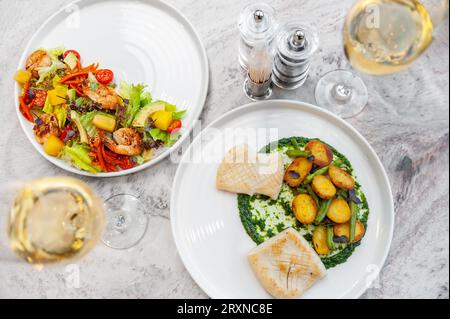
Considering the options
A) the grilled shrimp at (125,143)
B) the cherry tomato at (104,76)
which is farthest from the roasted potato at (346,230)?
the cherry tomato at (104,76)

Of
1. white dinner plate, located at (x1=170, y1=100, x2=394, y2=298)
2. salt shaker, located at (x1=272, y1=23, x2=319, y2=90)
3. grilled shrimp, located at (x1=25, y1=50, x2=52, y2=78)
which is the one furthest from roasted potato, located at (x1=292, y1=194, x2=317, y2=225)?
grilled shrimp, located at (x1=25, y1=50, x2=52, y2=78)

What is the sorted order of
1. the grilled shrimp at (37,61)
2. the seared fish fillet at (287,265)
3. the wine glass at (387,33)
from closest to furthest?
1. the wine glass at (387,33)
2. the seared fish fillet at (287,265)
3. the grilled shrimp at (37,61)

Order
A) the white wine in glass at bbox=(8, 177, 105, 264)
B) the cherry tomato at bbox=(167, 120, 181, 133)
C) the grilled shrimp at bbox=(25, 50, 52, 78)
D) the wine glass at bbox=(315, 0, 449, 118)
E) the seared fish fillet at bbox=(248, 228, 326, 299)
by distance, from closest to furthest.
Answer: the white wine in glass at bbox=(8, 177, 105, 264) < the wine glass at bbox=(315, 0, 449, 118) < the seared fish fillet at bbox=(248, 228, 326, 299) < the cherry tomato at bbox=(167, 120, 181, 133) < the grilled shrimp at bbox=(25, 50, 52, 78)

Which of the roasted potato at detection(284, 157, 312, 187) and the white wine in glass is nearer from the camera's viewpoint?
the white wine in glass

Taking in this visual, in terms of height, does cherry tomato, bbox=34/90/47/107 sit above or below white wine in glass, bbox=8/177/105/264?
above

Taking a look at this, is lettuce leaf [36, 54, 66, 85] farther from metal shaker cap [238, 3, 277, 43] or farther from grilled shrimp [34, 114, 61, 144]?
metal shaker cap [238, 3, 277, 43]

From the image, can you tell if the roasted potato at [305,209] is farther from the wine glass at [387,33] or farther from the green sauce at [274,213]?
the wine glass at [387,33]
